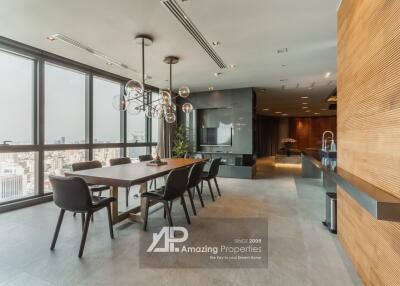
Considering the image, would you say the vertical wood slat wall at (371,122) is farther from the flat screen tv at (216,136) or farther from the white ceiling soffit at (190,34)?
the flat screen tv at (216,136)

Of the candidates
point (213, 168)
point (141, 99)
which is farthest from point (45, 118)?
point (213, 168)

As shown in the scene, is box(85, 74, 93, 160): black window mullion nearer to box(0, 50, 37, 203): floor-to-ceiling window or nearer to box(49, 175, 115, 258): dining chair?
box(0, 50, 37, 203): floor-to-ceiling window

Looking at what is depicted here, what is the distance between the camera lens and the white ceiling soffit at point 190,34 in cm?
279

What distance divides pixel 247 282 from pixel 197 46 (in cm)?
364

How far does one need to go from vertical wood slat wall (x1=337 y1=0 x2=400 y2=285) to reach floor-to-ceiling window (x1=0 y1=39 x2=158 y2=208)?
4.66m

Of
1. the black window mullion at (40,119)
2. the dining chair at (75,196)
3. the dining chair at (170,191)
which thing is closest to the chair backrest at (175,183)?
the dining chair at (170,191)

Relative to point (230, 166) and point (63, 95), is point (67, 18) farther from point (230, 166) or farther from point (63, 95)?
point (230, 166)

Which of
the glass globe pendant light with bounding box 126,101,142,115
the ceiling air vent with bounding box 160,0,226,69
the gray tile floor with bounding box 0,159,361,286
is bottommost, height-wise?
the gray tile floor with bounding box 0,159,361,286

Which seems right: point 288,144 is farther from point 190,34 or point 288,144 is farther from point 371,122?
point 371,122

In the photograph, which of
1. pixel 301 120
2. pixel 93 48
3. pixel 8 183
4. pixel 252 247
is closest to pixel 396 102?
pixel 252 247

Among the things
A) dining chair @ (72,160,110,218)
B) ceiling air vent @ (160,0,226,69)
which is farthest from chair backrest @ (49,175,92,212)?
ceiling air vent @ (160,0,226,69)

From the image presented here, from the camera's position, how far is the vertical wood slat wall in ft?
4.71

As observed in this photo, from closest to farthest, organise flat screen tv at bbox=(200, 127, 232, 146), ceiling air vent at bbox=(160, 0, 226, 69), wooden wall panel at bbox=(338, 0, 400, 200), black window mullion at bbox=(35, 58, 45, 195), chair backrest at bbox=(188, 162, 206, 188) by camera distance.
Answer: wooden wall panel at bbox=(338, 0, 400, 200), ceiling air vent at bbox=(160, 0, 226, 69), chair backrest at bbox=(188, 162, 206, 188), black window mullion at bbox=(35, 58, 45, 195), flat screen tv at bbox=(200, 127, 232, 146)

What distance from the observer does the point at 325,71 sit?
5348 mm
